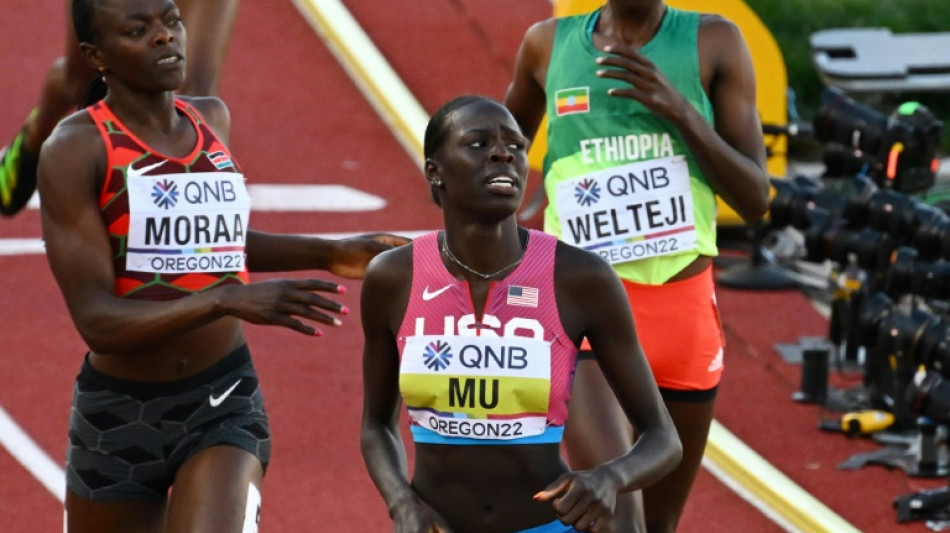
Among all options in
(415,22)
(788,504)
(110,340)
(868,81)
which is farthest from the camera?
(415,22)

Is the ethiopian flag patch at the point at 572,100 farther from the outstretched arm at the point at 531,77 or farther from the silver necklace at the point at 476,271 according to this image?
the silver necklace at the point at 476,271

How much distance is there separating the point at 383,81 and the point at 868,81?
3.27 m

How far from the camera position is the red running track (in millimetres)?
7535

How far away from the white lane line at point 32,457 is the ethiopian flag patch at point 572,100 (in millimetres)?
3214

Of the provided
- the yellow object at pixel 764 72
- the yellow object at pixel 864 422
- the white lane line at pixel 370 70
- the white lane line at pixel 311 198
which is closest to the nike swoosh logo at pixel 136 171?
the yellow object at pixel 864 422

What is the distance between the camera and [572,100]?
202 inches

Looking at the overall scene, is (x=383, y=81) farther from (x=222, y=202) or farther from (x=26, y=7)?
(x=222, y=202)

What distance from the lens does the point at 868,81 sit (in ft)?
39.3

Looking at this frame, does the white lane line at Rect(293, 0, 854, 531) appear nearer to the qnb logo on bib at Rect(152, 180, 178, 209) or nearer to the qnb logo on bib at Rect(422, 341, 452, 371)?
the qnb logo on bib at Rect(152, 180, 178, 209)

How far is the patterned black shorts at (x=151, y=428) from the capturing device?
4.54m

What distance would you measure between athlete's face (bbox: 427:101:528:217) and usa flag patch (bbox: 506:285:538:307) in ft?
0.59

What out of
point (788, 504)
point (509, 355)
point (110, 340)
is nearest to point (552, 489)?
point (509, 355)

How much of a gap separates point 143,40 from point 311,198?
20.7ft

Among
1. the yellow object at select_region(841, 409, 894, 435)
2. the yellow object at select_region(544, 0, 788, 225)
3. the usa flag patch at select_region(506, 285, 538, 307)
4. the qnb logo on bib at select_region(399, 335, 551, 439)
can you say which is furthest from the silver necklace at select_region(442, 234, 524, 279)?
the yellow object at select_region(544, 0, 788, 225)
